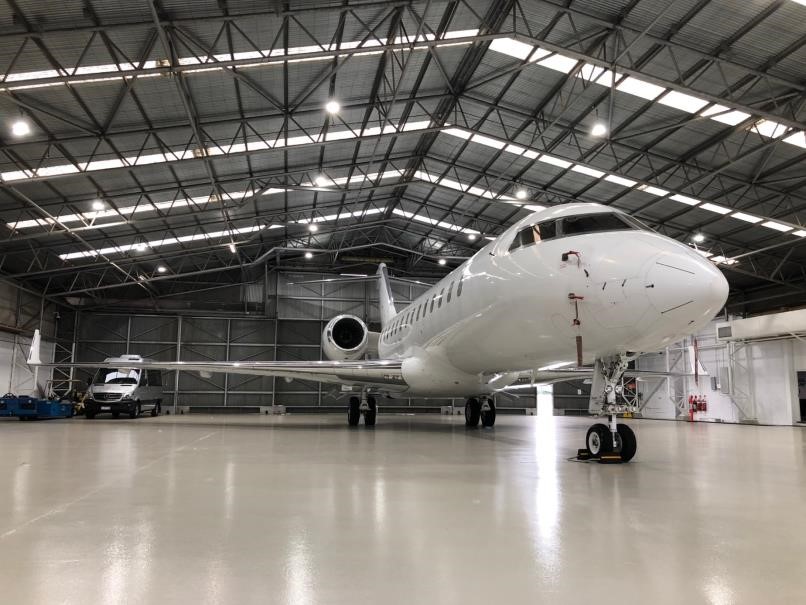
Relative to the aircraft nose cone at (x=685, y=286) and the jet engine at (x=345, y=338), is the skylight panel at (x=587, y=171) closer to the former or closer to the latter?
the jet engine at (x=345, y=338)

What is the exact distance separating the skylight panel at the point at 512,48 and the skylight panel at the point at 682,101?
408 centimetres

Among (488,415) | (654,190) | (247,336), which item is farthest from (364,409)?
(247,336)

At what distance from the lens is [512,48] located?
49.2 feet

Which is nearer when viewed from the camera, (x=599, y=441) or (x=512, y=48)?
(x=599, y=441)

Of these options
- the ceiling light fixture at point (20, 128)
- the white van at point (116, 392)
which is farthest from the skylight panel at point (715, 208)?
the white van at point (116, 392)

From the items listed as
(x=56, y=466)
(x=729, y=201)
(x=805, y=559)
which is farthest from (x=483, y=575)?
(x=729, y=201)

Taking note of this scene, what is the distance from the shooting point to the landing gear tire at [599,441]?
7.70 metres

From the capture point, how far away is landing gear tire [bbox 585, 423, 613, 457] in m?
7.70

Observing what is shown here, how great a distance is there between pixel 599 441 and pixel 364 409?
1035cm

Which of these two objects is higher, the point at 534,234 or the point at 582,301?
the point at 534,234

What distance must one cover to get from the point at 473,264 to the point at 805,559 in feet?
27.0

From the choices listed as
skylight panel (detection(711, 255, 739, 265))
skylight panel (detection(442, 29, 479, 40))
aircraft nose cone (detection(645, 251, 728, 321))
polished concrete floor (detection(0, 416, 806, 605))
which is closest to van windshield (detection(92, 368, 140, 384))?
polished concrete floor (detection(0, 416, 806, 605))

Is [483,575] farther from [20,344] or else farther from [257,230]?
[20,344]

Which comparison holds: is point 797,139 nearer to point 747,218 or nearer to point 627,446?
point 747,218
